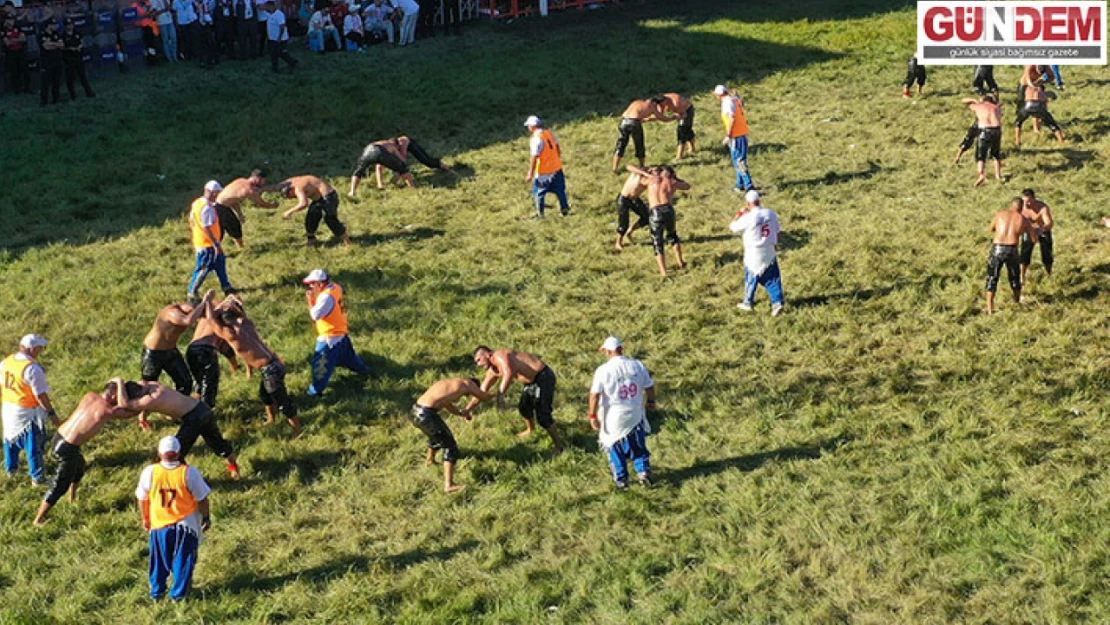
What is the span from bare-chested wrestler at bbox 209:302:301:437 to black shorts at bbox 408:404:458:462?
6.52ft

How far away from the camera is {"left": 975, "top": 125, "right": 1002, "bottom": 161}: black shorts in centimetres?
2070

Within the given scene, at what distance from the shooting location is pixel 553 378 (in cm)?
1328

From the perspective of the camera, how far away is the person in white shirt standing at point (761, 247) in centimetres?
1636

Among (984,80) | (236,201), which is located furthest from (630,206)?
(984,80)

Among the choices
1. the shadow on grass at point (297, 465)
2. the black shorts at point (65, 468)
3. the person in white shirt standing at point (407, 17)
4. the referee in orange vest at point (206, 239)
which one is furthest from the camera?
the person in white shirt standing at point (407, 17)

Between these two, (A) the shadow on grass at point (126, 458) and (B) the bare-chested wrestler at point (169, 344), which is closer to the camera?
(A) the shadow on grass at point (126, 458)

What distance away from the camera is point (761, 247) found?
1638cm

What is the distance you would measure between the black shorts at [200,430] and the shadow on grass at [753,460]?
4.98m

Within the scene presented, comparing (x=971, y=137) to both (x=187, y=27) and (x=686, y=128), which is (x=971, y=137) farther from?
(x=187, y=27)

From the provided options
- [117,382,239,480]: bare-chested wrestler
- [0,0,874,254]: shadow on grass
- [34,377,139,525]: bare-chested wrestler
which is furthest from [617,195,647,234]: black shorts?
[34,377,139,525]: bare-chested wrestler

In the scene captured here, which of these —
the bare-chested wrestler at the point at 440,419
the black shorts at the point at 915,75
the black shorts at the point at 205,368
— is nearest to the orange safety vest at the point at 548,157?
the black shorts at the point at 205,368

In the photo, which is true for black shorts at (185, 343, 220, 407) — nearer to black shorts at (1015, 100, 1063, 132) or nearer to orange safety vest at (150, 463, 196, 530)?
orange safety vest at (150, 463, 196, 530)

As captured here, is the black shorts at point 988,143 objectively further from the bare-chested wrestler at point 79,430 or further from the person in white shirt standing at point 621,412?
the bare-chested wrestler at point 79,430

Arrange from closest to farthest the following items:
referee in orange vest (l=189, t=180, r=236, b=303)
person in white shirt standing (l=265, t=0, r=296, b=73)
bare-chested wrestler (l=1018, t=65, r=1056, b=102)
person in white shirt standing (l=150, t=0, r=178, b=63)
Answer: referee in orange vest (l=189, t=180, r=236, b=303) < bare-chested wrestler (l=1018, t=65, r=1056, b=102) < person in white shirt standing (l=265, t=0, r=296, b=73) < person in white shirt standing (l=150, t=0, r=178, b=63)
